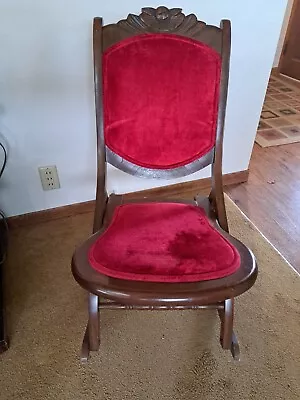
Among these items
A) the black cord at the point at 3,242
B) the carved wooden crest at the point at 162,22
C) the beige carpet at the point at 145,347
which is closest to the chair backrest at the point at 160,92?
the carved wooden crest at the point at 162,22

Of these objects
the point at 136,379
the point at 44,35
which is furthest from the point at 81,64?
the point at 136,379

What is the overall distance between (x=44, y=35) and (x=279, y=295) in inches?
49.2

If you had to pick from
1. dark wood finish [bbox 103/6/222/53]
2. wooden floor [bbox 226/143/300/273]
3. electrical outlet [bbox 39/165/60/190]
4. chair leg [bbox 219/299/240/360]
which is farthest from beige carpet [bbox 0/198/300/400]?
dark wood finish [bbox 103/6/222/53]

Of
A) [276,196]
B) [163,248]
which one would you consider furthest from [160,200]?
[276,196]

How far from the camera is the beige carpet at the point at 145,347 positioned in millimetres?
1067

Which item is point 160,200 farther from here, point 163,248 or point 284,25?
point 284,25

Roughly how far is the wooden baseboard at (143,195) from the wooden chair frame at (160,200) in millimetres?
548

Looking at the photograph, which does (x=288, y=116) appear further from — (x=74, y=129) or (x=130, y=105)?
(x=130, y=105)

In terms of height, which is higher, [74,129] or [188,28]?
[188,28]

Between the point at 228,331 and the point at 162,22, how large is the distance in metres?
0.90

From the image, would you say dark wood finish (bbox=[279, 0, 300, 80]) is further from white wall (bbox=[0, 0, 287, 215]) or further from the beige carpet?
the beige carpet

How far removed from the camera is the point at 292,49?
358 centimetres

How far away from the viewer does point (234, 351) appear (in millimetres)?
1150

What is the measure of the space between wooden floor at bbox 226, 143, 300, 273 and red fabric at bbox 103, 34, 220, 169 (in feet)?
2.42
